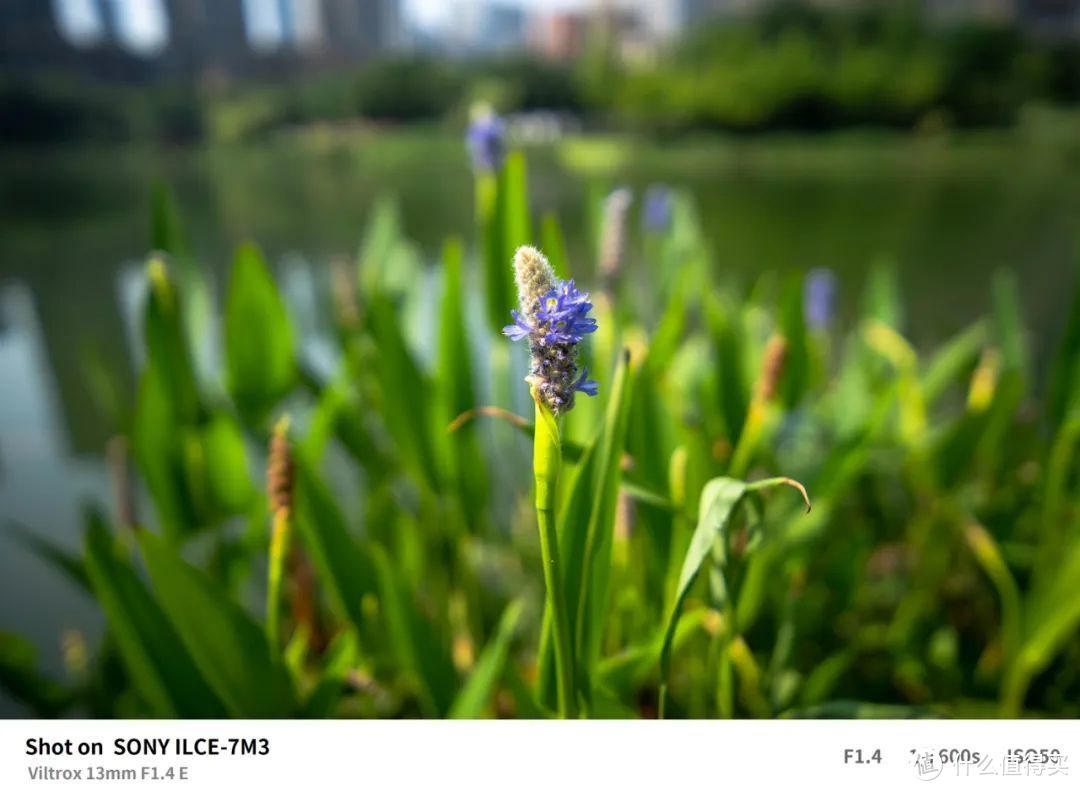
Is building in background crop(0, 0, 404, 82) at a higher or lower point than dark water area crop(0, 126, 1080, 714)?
higher

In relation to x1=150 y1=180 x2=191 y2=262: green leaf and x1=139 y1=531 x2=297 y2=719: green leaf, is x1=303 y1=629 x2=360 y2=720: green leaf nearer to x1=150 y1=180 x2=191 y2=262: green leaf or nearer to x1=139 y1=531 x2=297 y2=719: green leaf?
x1=139 y1=531 x2=297 y2=719: green leaf

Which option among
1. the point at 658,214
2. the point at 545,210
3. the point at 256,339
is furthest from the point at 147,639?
the point at 545,210

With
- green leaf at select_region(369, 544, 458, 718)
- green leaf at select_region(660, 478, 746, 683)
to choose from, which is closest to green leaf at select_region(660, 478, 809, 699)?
green leaf at select_region(660, 478, 746, 683)

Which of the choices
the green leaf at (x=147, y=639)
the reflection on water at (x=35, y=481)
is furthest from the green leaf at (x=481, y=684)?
the reflection on water at (x=35, y=481)

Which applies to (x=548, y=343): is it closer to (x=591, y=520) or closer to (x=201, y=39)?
(x=591, y=520)
